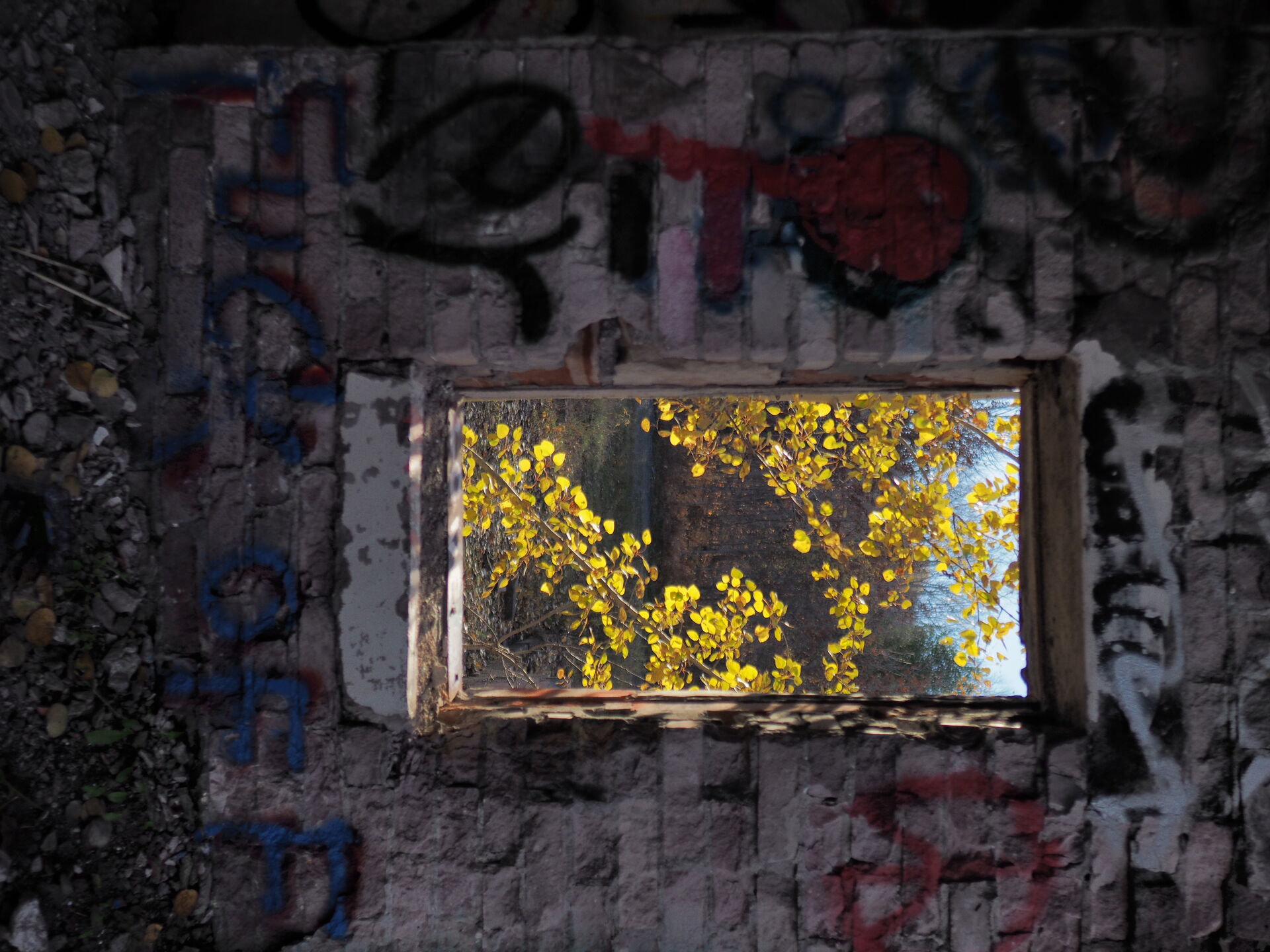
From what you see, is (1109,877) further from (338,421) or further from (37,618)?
(37,618)

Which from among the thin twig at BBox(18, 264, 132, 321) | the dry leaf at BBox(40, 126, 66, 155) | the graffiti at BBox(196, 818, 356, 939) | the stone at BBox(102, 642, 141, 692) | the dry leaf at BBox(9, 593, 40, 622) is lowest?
the graffiti at BBox(196, 818, 356, 939)

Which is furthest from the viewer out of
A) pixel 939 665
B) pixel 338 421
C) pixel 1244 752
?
pixel 939 665

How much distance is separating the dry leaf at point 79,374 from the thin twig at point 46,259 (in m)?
0.22

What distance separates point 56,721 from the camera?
2168 millimetres

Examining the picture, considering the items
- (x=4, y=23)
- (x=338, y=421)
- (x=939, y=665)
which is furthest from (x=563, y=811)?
(x=939, y=665)

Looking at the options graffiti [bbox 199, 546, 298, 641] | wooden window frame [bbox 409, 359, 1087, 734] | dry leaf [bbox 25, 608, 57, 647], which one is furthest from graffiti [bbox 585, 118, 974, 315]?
dry leaf [bbox 25, 608, 57, 647]

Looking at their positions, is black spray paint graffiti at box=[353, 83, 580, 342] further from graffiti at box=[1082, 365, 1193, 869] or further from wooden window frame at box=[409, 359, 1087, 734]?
graffiti at box=[1082, 365, 1193, 869]

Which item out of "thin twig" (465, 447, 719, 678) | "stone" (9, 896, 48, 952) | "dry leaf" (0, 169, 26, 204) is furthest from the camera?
"thin twig" (465, 447, 719, 678)

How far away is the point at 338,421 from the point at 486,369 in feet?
1.30

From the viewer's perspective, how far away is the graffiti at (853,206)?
7.02ft

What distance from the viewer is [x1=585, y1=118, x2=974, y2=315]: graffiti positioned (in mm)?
2139

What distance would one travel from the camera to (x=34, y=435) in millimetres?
2195

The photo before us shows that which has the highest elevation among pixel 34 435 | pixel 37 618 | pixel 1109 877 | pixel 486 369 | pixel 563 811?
pixel 486 369

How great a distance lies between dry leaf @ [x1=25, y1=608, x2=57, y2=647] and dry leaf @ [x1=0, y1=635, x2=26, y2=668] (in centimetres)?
2
